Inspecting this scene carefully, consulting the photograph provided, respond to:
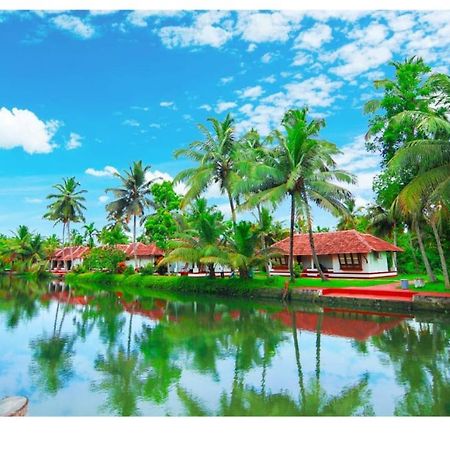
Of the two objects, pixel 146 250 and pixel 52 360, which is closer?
pixel 52 360

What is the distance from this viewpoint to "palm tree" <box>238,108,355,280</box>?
16375 mm

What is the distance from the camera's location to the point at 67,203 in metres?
35.2

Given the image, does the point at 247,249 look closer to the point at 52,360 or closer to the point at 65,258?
the point at 52,360

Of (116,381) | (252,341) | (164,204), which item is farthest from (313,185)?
(164,204)

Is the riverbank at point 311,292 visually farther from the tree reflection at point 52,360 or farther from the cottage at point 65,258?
the cottage at point 65,258

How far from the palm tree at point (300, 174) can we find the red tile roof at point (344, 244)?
3433mm

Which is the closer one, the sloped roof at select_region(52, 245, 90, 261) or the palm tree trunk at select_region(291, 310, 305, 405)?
the palm tree trunk at select_region(291, 310, 305, 405)

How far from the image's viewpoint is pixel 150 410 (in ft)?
17.0

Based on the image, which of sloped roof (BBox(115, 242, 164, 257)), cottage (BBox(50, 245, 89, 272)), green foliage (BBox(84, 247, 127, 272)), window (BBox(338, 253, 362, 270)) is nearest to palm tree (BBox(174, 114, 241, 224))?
window (BBox(338, 253, 362, 270))

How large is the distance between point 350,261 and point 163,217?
12178mm

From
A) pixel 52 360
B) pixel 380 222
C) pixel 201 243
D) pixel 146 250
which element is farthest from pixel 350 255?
pixel 146 250

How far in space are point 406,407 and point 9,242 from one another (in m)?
45.9

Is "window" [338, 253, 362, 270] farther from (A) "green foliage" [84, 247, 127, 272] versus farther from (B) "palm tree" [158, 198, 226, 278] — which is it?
(A) "green foliage" [84, 247, 127, 272]

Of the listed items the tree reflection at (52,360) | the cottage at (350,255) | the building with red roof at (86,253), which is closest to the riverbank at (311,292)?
the cottage at (350,255)
